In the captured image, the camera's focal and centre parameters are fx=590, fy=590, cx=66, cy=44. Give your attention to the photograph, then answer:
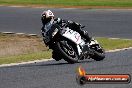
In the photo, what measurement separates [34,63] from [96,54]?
1.63 metres

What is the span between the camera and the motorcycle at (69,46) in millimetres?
14562

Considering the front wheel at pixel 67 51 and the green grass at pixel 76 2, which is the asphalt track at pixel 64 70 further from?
the green grass at pixel 76 2

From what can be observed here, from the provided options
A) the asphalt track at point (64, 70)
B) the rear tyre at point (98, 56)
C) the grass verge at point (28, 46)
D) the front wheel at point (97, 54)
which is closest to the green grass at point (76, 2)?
the asphalt track at point (64, 70)

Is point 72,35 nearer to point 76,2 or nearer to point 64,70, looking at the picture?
point 64,70

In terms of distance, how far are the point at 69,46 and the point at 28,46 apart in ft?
24.3

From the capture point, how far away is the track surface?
87.2 feet

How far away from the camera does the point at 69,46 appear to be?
14812 millimetres

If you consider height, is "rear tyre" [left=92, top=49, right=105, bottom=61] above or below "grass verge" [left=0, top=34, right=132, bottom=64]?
above

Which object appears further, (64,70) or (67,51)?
(67,51)

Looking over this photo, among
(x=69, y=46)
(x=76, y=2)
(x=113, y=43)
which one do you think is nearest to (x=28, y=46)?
(x=113, y=43)

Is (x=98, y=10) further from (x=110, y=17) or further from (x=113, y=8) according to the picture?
(x=110, y=17)

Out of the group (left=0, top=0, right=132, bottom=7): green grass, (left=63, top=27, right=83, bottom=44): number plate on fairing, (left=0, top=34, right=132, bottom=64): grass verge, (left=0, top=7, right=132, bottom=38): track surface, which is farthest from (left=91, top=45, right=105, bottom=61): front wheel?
(left=0, top=0, right=132, bottom=7): green grass

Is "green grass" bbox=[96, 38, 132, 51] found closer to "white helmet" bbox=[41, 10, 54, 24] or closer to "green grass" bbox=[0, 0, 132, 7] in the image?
"white helmet" bbox=[41, 10, 54, 24]

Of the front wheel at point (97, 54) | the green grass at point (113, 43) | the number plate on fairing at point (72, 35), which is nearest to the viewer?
the number plate on fairing at point (72, 35)
